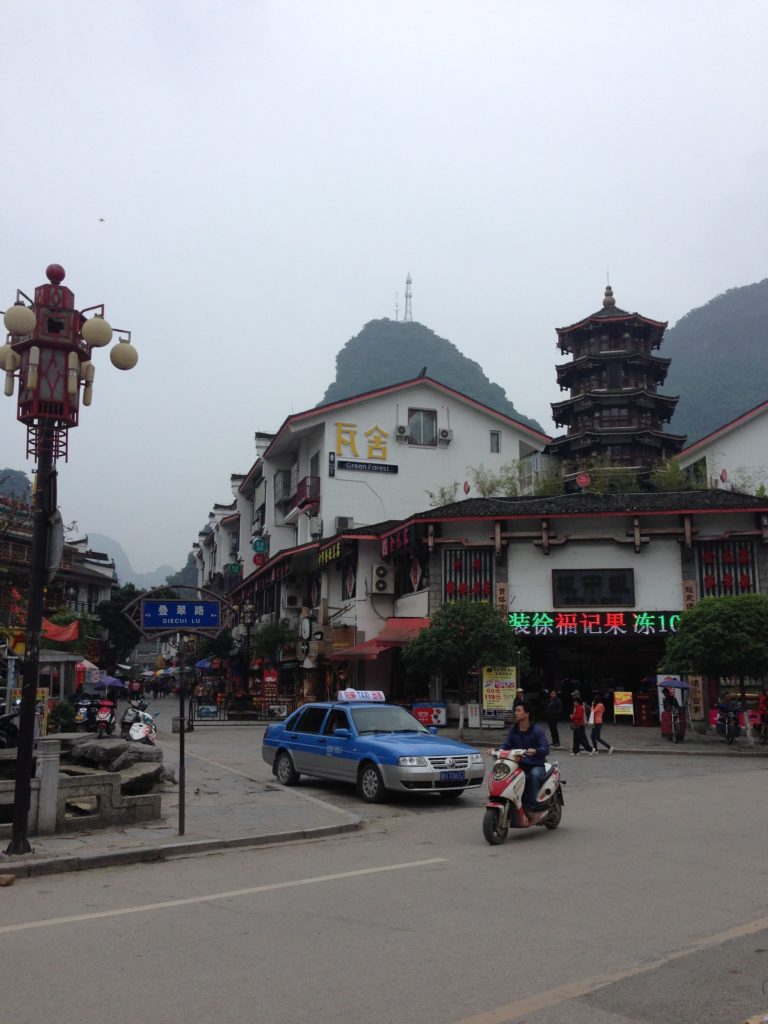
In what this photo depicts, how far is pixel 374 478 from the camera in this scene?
136 feet

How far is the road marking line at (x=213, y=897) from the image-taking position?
6.88 m

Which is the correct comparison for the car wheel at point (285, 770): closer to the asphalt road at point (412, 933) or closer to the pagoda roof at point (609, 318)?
the asphalt road at point (412, 933)

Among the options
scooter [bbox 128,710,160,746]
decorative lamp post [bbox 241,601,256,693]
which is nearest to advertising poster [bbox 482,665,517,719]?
scooter [bbox 128,710,160,746]

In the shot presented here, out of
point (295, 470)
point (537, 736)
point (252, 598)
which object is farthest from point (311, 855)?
point (252, 598)

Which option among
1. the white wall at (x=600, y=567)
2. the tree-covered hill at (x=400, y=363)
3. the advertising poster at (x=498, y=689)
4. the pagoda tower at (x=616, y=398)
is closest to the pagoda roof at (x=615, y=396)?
the pagoda tower at (x=616, y=398)

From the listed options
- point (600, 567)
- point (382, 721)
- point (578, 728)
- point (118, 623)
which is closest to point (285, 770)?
point (382, 721)

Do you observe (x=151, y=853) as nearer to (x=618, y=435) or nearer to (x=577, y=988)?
(x=577, y=988)

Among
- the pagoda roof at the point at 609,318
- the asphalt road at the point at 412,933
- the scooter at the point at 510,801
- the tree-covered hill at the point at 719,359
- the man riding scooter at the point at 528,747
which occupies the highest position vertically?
the tree-covered hill at the point at 719,359

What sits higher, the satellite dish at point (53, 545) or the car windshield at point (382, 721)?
the satellite dish at point (53, 545)

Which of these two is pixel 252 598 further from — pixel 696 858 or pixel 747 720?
pixel 696 858

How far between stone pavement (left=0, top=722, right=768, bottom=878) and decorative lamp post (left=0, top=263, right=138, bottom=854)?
566mm

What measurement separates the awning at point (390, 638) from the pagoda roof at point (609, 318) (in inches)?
1215

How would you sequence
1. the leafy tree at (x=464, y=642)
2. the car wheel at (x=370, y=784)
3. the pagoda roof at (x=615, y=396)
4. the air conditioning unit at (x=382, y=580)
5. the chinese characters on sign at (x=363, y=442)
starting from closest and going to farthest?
1. the car wheel at (x=370, y=784)
2. the leafy tree at (x=464, y=642)
3. the air conditioning unit at (x=382, y=580)
4. the chinese characters on sign at (x=363, y=442)
5. the pagoda roof at (x=615, y=396)

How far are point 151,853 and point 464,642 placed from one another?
16.7 metres
